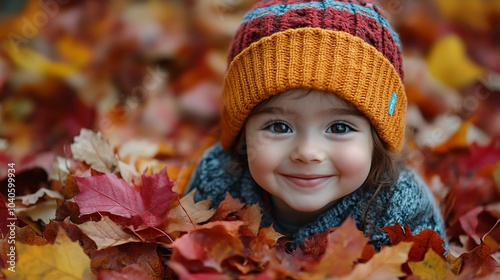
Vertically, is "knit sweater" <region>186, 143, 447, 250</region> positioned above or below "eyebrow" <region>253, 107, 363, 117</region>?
below

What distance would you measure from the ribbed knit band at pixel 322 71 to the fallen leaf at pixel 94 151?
16.5 inches

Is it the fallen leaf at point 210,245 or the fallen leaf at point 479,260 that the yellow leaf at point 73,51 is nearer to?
the fallen leaf at point 210,245

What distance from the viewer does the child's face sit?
54.7 inches

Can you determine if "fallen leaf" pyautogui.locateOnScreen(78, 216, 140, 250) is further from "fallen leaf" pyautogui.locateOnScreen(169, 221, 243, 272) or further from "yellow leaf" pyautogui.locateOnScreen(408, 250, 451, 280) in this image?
"yellow leaf" pyautogui.locateOnScreen(408, 250, 451, 280)

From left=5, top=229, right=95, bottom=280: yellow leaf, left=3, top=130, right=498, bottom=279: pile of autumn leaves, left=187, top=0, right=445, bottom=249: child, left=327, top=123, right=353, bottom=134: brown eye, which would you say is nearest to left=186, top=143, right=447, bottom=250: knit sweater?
left=187, top=0, right=445, bottom=249: child

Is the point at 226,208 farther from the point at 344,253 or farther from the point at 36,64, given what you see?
the point at 36,64

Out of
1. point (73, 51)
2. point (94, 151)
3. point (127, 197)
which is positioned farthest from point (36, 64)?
point (127, 197)

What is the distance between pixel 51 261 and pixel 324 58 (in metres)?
0.74

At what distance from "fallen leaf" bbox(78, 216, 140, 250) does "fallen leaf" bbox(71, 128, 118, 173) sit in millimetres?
328

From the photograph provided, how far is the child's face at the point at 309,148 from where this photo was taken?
4.56 ft

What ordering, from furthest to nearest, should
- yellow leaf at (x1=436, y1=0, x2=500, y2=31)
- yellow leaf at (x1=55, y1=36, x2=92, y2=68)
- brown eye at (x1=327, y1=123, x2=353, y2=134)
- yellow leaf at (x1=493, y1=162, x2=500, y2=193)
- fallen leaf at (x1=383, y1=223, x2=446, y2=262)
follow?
yellow leaf at (x1=436, y1=0, x2=500, y2=31)
yellow leaf at (x1=55, y1=36, x2=92, y2=68)
yellow leaf at (x1=493, y1=162, x2=500, y2=193)
brown eye at (x1=327, y1=123, x2=353, y2=134)
fallen leaf at (x1=383, y1=223, x2=446, y2=262)

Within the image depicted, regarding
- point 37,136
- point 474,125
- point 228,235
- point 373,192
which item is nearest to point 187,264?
point 228,235

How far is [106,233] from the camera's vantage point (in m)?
1.29

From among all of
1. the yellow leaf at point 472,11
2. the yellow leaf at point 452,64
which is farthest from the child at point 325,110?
the yellow leaf at point 472,11
